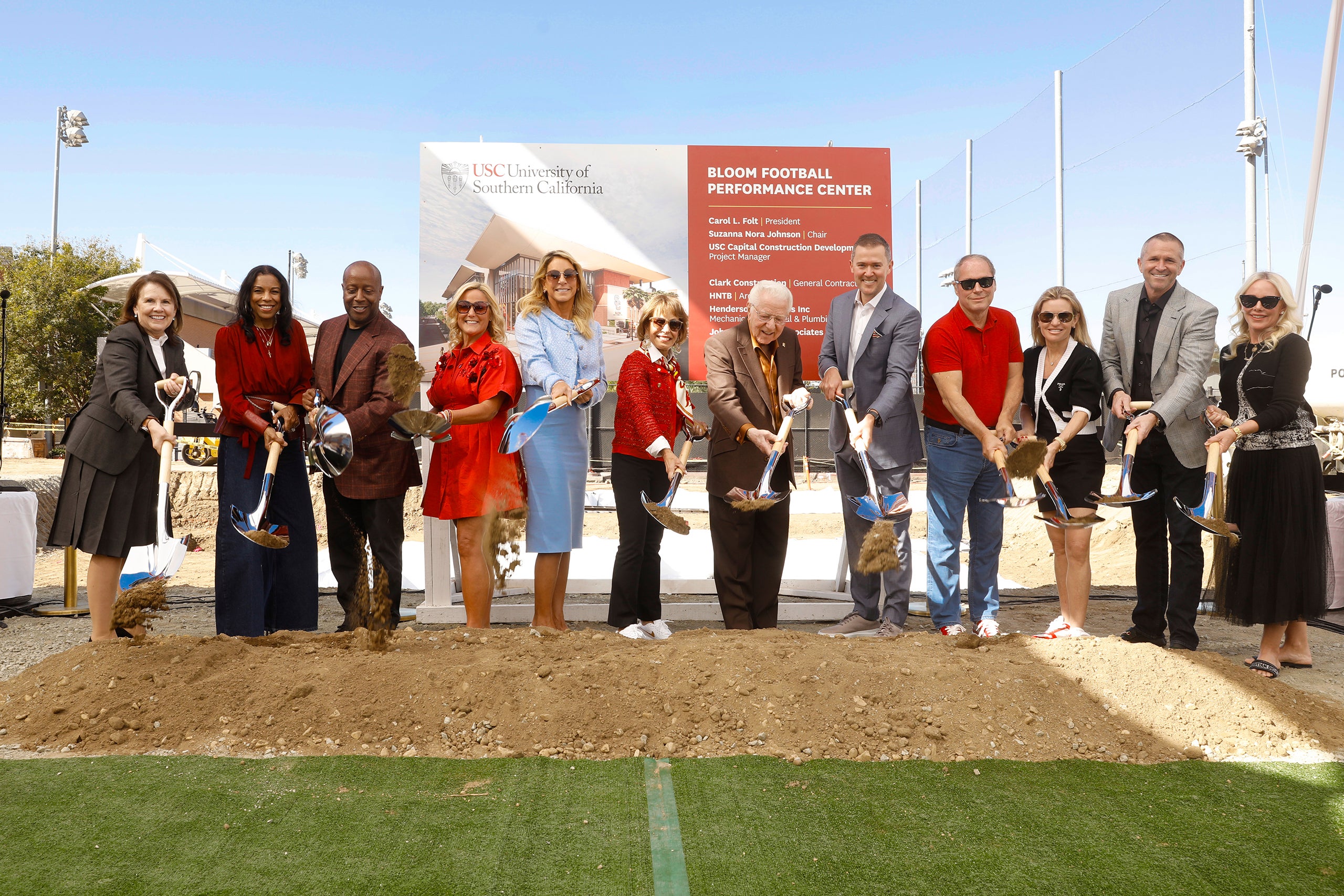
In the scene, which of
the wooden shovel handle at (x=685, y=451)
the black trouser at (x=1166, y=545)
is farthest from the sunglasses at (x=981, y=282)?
the wooden shovel handle at (x=685, y=451)

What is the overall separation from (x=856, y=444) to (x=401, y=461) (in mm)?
1868

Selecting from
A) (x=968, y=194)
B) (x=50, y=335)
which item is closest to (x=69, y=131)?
(x=50, y=335)

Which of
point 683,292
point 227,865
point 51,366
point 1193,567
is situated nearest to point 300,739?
point 227,865

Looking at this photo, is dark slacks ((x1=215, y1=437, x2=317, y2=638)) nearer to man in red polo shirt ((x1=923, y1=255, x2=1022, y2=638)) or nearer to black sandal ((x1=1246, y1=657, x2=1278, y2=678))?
man in red polo shirt ((x1=923, y1=255, x2=1022, y2=638))

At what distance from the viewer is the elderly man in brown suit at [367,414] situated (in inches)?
146

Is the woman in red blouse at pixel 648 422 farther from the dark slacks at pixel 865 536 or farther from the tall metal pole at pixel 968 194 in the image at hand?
the tall metal pole at pixel 968 194

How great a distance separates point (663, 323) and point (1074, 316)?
1795 millimetres

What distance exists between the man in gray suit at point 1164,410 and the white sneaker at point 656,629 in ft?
6.41

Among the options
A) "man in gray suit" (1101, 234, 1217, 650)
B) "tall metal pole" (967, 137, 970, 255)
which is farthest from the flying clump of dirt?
"tall metal pole" (967, 137, 970, 255)

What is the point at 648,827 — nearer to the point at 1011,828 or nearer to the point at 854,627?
the point at 1011,828

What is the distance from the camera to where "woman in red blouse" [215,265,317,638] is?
11.7 feet

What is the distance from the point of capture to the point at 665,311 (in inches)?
152

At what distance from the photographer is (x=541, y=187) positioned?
4805 millimetres

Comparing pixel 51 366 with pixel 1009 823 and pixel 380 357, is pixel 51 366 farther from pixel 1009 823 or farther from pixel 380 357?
pixel 1009 823
